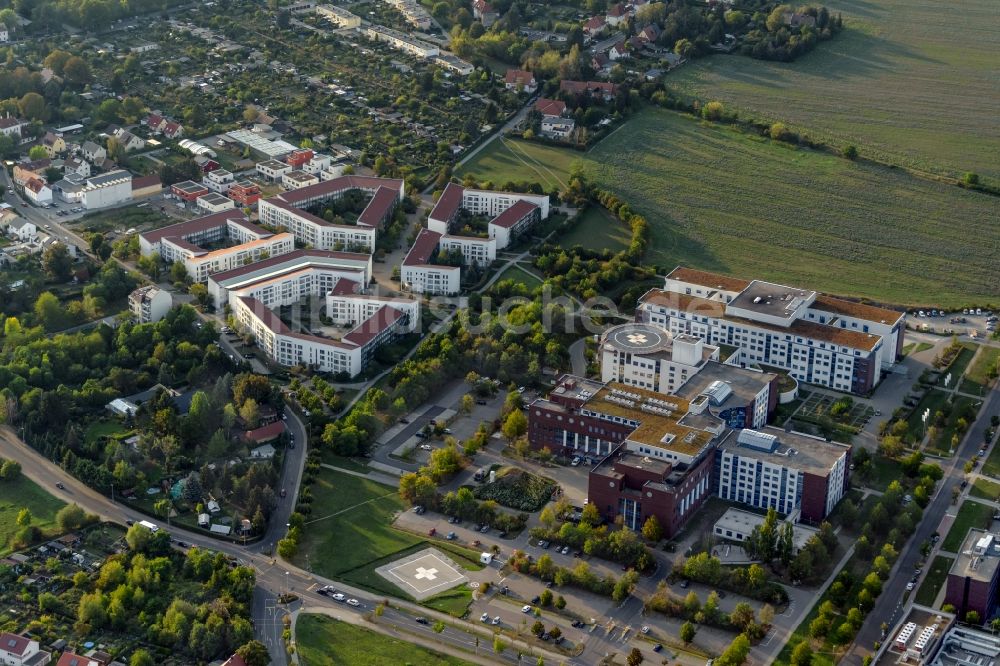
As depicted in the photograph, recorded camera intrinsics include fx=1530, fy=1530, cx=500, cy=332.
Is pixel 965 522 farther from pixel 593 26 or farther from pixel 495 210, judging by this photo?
pixel 593 26

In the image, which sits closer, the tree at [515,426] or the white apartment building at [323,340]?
the tree at [515,426]

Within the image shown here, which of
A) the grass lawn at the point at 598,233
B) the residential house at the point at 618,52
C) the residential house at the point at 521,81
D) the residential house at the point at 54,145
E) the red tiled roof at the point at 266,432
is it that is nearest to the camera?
the red tiled roof at the point at 266,432

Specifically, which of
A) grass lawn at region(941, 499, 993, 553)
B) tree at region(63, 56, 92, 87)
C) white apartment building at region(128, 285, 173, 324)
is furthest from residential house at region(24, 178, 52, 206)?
grass lawn at region(941, 499, 993, 553)

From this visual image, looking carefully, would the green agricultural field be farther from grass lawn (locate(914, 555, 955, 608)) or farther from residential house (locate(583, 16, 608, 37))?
grass lawn (locate(914, 555, 955, 608))

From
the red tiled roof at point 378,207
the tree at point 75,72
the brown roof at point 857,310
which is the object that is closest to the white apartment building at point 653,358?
the brown roof at point 857,310

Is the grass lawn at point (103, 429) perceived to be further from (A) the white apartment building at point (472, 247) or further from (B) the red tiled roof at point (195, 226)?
(A) the white apartment building at point (472, 247)

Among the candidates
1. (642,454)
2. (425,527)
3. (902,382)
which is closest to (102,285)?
(425,527)

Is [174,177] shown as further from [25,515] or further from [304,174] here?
[25,515]
